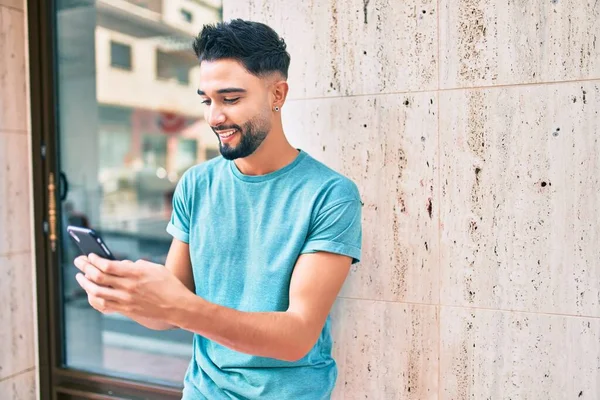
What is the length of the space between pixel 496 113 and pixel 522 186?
0.75 ft

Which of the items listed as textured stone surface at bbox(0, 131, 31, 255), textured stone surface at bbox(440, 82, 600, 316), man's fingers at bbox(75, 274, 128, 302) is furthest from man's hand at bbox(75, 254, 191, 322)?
textured stone surface at bbox(0, 131, 31, 255)

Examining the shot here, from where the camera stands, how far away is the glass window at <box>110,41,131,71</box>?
135 inches

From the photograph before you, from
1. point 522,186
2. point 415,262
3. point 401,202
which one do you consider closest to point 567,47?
point 522,186

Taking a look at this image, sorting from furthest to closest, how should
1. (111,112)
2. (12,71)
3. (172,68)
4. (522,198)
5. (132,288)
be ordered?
(172,68), (111,112), (12,71), (522,198), (132,288)

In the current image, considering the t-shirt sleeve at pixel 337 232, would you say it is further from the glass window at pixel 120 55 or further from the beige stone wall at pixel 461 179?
the glass window at pixel 120 55

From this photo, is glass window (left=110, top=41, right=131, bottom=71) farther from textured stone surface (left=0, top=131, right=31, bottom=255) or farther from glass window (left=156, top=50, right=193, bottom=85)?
textured stone surface (left=0, top=131, right=31, bottom=255)

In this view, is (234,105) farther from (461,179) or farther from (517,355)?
(517,355)

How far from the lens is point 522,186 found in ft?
5.39

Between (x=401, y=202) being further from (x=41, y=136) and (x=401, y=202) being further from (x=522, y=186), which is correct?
(x=41, y=136)

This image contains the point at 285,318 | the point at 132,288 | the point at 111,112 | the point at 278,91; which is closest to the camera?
the point at 132,288

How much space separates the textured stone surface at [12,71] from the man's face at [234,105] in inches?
61.6

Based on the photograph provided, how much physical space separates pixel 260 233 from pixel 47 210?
5.44 feet

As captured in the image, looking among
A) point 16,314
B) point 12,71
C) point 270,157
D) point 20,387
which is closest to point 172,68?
point 12,71

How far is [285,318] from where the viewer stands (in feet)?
4.22
